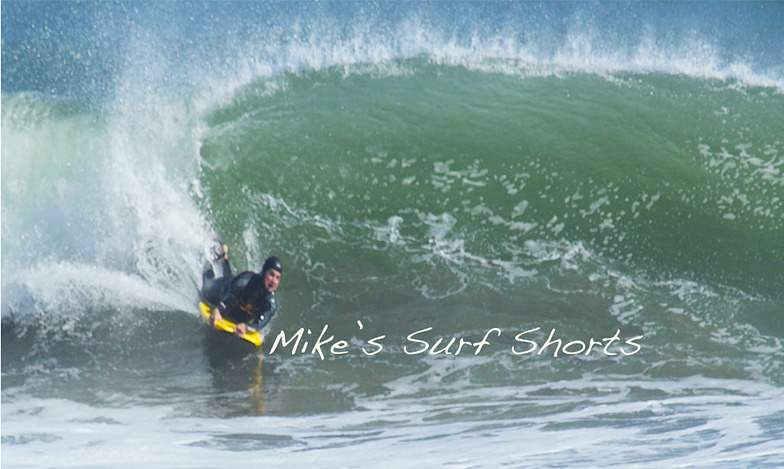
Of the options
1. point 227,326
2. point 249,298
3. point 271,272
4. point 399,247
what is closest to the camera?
point 271,272

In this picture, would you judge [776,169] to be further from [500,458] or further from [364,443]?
[364,443]

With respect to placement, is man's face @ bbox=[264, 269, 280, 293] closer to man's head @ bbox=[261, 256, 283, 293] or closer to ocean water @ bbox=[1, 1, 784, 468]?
man's head @ bbox=[261, 256, 283, 293]

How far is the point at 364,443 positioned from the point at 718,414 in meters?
2.54

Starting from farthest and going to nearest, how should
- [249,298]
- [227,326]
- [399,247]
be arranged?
[399,247], [227,326], [249,298]

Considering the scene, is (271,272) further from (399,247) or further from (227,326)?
(399,247)

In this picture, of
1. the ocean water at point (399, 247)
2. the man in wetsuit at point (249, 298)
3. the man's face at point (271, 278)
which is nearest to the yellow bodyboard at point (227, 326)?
the man in wetsuit at point (249, 298)

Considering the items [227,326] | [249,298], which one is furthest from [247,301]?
[227,326]

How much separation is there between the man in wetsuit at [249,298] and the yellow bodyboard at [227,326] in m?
0.03

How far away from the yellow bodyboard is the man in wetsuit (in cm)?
3

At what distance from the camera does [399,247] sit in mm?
6277

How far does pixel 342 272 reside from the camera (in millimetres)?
6133

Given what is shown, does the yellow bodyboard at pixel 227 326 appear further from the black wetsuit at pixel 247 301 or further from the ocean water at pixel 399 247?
the ocean water at pixel 399 247

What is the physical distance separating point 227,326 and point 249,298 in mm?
312

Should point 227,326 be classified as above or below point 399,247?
A: below
